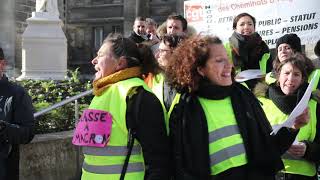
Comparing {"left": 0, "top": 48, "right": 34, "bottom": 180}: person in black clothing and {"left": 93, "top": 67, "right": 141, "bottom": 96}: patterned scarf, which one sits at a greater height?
{"left": 93, "top": 67, "right": 141, "bottom": 96}: patterned scarf

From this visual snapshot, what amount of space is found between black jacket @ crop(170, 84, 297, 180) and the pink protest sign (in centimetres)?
36

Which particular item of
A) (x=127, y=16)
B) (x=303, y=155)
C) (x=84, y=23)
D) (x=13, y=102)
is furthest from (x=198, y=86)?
(x=84, y=23)

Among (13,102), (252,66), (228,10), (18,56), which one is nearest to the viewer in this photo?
(13,102)

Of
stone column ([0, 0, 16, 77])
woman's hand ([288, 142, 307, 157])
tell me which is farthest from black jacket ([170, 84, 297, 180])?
stone column ([0, 0, 16, 77])

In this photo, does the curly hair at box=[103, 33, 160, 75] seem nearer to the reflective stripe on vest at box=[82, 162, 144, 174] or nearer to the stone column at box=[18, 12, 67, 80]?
the reflective stripe on vest at box=[82, 162, 144, 174]

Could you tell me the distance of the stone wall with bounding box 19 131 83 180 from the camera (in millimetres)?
5570

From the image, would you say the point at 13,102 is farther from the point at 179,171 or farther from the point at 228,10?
the point at 228,10

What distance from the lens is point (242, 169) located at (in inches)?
108

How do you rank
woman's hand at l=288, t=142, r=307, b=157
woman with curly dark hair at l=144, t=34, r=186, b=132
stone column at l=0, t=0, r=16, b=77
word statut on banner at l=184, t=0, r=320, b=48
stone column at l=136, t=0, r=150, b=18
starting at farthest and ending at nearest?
stone column at l=136, t=0, r=150, b=18
stone column at l=0, t=0, r=16, b=77
word statut on banner at l=184, t=0, r=320, b=48
woman's hand at l=288, t=142, r=307, b=157
woman with curly dark hair at l=144, t=34, r=186, b=132

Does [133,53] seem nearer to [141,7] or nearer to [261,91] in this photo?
[261,91]

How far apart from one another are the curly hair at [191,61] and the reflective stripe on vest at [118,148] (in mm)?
196

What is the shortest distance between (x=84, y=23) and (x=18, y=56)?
856 centimetres

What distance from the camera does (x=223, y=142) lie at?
2.73 meters

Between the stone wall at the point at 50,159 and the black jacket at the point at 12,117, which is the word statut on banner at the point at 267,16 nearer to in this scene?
the stone wall at the point at 50,159
